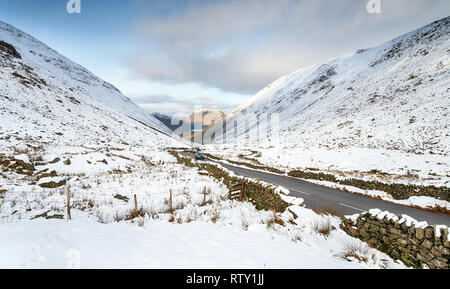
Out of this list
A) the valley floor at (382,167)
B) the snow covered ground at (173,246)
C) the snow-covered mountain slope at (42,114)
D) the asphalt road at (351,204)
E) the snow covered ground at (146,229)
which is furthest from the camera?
the snow-covered mountain slope at (42,114)

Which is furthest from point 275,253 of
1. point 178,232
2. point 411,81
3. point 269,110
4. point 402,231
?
point 269,110

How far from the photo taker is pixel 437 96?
36688 millimetres

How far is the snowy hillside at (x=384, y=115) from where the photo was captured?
23.0 metres

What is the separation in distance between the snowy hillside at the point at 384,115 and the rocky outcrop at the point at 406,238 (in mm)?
14200

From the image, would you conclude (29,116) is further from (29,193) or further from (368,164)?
(368,164)

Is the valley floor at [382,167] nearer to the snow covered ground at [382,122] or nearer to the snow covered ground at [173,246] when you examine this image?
the snow covered ground at [382,122]

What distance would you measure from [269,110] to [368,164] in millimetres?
95984

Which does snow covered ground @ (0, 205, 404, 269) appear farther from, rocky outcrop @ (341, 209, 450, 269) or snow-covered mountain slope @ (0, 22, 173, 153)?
snow-covered mountain slope @ (0, 22, 173, 153)

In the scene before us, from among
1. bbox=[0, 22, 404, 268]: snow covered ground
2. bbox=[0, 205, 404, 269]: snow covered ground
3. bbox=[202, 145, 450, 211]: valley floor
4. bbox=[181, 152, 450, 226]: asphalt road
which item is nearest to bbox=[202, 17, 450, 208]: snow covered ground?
bbox=[202, 145, 450, 211]: valley floor

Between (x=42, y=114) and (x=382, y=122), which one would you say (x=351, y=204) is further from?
(x=42, y=114)

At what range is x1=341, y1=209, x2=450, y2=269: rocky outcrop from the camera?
443 cm

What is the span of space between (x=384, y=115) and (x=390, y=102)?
26.8 feet

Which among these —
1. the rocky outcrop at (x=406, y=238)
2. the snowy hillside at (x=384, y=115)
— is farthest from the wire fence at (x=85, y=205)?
the snowy hillside at (x=384, y=115)
